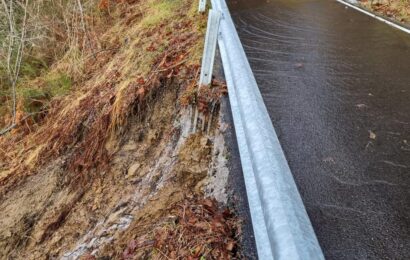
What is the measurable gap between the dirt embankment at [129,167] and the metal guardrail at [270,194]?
39.8 inches

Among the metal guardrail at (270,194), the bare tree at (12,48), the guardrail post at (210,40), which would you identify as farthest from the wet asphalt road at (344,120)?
the bare tree at (12,48)

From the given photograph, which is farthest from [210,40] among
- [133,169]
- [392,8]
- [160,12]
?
[392,8]

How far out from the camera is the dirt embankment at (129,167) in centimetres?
315

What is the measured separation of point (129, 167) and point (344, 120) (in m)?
2.67

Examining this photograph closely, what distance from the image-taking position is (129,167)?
4.64 meters

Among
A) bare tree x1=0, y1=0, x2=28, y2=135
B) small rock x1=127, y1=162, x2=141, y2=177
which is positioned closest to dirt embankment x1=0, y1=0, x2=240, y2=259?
small rock x1=127, y1=162, x2=141, y2=177

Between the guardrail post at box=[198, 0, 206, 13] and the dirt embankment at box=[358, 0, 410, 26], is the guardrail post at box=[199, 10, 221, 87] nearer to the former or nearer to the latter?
the guardrail post at box=[198, 0, 206, 13]

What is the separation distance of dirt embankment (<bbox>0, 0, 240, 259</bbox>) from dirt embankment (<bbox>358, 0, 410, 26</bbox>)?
16.0 feet

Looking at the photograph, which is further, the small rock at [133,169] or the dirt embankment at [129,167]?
the small rock at [133,169]

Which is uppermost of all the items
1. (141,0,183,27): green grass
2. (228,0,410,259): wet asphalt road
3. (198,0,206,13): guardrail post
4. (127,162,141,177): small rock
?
(198,0,206,13): guardrail post

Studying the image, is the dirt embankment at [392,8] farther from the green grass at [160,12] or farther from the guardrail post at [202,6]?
the green grass at [160,12]

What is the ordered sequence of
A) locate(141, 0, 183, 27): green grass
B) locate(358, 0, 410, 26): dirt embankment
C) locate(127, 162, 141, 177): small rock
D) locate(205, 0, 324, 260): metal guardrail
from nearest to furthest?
1. locate(205, 0, 324, 260): metal guardrail
2. locate(127, 162, 141, 177): small rock
3. locate(141, 0, 183, 27): green grass
4. locate(358, 0, 410, 26): dirt embankment

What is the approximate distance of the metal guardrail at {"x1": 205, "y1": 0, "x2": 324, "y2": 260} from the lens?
1238 mm

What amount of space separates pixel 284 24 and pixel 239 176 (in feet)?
19.0
